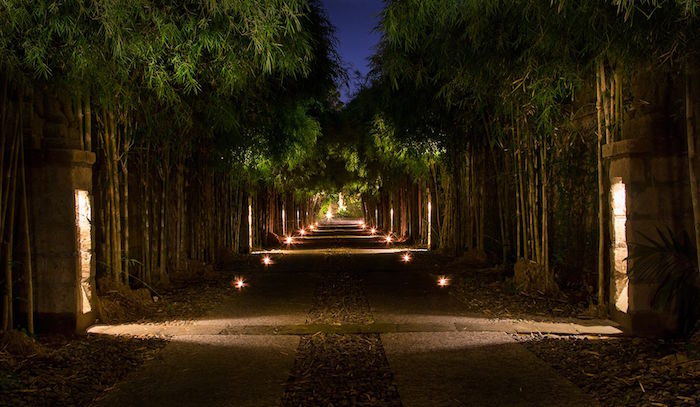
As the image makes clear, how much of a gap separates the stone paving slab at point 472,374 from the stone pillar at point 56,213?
3.27 m

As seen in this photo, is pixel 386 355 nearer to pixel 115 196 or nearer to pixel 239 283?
pixel 115 196

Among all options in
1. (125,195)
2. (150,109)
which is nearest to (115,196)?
(125,195)

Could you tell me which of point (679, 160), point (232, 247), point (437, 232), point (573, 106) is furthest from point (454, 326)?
point (437, 232)

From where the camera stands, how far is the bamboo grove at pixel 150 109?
194 inches

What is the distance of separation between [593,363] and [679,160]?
2.31m

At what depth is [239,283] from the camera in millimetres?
10719

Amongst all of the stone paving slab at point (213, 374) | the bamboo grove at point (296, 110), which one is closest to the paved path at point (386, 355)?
the stone paving slab at point (213, 374)

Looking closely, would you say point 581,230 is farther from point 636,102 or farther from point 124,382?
point 124,382

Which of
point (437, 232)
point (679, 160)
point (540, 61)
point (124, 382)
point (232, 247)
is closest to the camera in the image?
point (124, 382)

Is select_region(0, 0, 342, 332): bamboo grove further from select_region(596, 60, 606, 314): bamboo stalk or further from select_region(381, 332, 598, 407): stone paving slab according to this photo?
select_region(596, 60, 606, 314): bamboo stalk

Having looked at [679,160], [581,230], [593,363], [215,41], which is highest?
[215,41]

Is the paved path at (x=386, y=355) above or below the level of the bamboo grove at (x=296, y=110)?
below

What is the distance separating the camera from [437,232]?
1789 centimetres

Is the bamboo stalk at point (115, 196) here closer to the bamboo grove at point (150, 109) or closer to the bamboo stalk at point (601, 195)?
the bamboo grove at point (150, 109)
